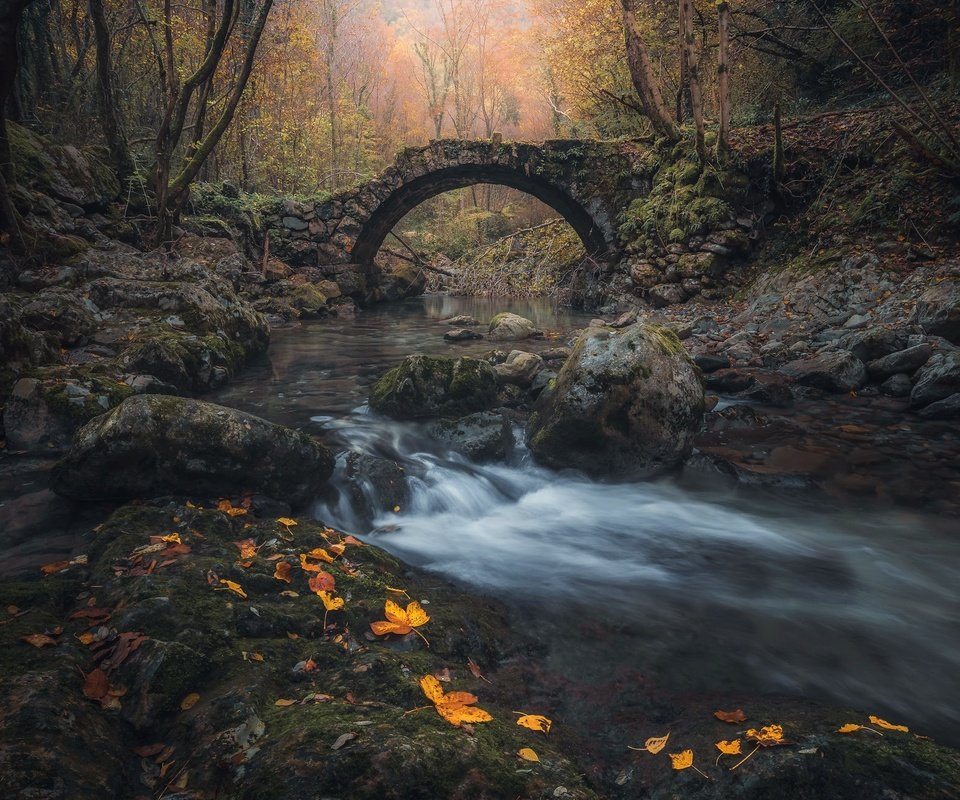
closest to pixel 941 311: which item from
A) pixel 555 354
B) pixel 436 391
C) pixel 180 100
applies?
pixel 555 354

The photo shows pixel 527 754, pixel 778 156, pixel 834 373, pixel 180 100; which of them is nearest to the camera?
pixel 527 754

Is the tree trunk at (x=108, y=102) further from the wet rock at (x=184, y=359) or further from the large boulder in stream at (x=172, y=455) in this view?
the large boulder in stream at (x=172, y=455)

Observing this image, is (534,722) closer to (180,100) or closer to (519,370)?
(519,370)

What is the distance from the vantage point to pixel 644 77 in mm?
14164

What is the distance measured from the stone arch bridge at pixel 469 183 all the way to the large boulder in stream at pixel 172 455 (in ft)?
44.4

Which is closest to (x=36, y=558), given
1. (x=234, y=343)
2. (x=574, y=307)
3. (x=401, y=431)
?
(x=401, y=431)

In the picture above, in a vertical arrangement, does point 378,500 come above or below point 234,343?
below

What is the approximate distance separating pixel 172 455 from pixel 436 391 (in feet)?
11.0

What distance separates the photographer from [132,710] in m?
1.75

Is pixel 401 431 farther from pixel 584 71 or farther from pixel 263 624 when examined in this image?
pixel 584 71

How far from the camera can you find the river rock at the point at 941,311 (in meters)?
7.15

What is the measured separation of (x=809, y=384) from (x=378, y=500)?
598cm

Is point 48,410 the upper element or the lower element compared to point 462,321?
lower

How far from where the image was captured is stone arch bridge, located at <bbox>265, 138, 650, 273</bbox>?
1559 cm
